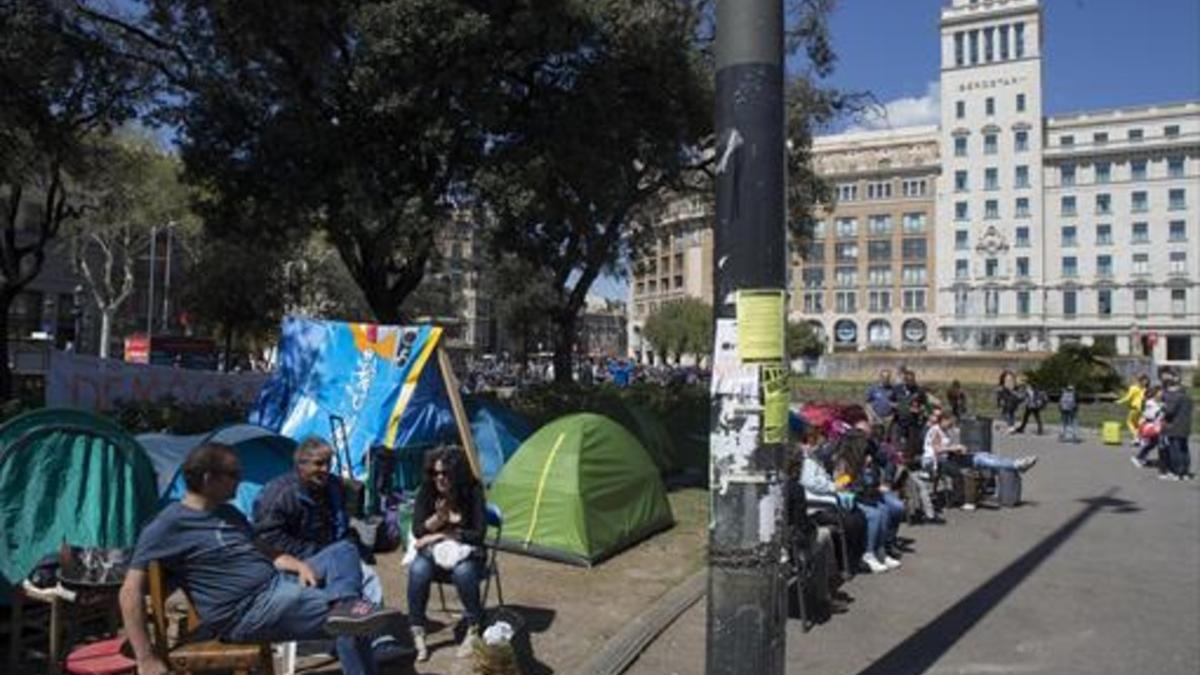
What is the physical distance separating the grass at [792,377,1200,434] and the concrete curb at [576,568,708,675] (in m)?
22.1

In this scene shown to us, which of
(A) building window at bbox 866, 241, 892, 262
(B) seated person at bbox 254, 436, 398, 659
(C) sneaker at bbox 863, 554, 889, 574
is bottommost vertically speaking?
(C) sneaker at bbox 863, 554, 889, 574

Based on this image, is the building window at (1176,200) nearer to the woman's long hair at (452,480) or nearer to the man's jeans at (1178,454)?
the man's jeans at (1178,454)

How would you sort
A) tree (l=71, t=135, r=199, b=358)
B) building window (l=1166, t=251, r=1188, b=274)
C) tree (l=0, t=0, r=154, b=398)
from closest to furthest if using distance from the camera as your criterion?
tree (l=0, t=0, r=154, b=398) < tree (l=71, t=135, r=199, b=358) < building window (l=1166, t=251, r=1188, b=274)

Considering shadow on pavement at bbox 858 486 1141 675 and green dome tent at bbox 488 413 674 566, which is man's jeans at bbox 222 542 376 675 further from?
green dome tent at bbox 488 413 674 566

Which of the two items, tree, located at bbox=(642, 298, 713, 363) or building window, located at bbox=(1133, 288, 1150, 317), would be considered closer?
building window, located at bbox=(1133, 288, 1150, 317)

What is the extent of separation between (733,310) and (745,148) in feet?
2.18

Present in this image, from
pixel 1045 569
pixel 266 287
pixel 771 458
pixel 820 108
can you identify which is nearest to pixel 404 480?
pixel 1045 569

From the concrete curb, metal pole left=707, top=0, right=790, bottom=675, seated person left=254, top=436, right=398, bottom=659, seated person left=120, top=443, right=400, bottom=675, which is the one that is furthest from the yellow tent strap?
metal pole left=707, top=0, right=790, bottom=675

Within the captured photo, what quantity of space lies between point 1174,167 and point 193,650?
11130 centimetres

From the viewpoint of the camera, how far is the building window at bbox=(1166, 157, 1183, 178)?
322 feet

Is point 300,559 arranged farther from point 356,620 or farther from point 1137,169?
point 1137,169

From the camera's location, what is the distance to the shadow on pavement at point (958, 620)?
6602 millimetres

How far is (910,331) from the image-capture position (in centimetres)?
11169

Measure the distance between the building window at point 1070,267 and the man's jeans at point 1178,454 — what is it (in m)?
92.1
